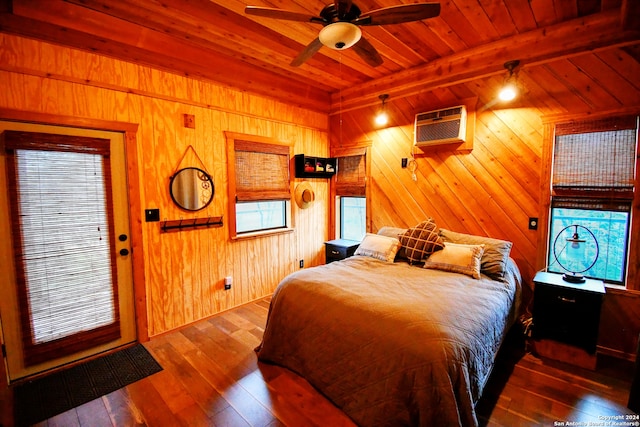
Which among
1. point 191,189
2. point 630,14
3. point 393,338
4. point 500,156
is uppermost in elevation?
point 630,14

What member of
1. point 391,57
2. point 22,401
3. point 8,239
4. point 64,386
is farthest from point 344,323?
point 391,57

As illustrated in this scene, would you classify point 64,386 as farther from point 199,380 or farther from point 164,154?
point 164,154

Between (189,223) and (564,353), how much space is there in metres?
3.62

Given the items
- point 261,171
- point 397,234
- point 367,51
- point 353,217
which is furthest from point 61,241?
point 353,217

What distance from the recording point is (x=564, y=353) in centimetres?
241

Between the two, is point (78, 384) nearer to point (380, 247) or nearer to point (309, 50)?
point (380, 247)

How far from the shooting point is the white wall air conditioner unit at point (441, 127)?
10.4 ft

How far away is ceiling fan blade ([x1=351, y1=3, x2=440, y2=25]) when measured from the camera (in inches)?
64.5

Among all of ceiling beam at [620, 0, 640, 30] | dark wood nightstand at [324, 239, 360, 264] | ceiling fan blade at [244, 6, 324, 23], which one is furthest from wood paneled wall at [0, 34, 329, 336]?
ceiling beam at [620, 0, 640, 30]

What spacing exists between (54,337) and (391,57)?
13.4ft

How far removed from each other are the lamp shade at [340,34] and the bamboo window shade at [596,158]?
223 cm

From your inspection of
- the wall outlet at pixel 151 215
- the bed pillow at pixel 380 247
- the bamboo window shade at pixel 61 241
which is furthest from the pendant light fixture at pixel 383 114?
the bamboo window shade at pixel 61 241

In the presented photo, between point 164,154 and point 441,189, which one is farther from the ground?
point 164,154

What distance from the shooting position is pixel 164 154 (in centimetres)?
286
